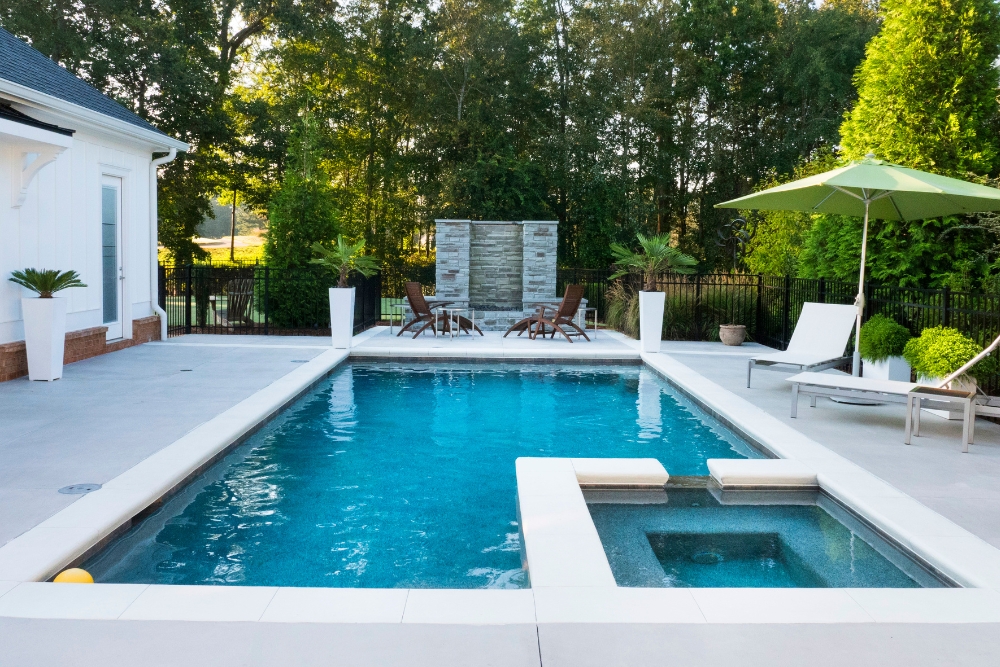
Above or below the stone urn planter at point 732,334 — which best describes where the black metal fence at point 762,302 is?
above

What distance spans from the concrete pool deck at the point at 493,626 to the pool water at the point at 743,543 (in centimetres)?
48

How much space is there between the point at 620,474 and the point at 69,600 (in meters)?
3.27

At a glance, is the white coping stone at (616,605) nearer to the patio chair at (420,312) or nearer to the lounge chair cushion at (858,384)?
→ the lounge chair cushion at (858,384)

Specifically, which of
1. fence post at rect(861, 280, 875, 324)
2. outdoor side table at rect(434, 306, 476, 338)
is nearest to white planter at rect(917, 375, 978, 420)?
fence post at rect(861, 280, 875, 324)

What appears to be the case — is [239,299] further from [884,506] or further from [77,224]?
[884,506]

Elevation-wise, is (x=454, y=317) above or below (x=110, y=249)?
below

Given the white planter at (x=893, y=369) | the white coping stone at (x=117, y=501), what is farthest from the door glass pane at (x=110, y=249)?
the white planter at (x=893, y=369)

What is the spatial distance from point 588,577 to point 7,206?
8.15m

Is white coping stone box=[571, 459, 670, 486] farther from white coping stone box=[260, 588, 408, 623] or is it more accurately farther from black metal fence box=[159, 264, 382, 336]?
black metal fence box=[159, 264, 382, 336]

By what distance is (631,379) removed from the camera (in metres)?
10.8

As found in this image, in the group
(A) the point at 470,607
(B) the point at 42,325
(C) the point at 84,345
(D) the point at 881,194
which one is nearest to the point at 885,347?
(D) the point at 881,194

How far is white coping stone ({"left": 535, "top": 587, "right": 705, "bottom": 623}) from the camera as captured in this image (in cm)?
325

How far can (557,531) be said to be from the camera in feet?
14.0

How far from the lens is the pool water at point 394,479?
13.8 ft
